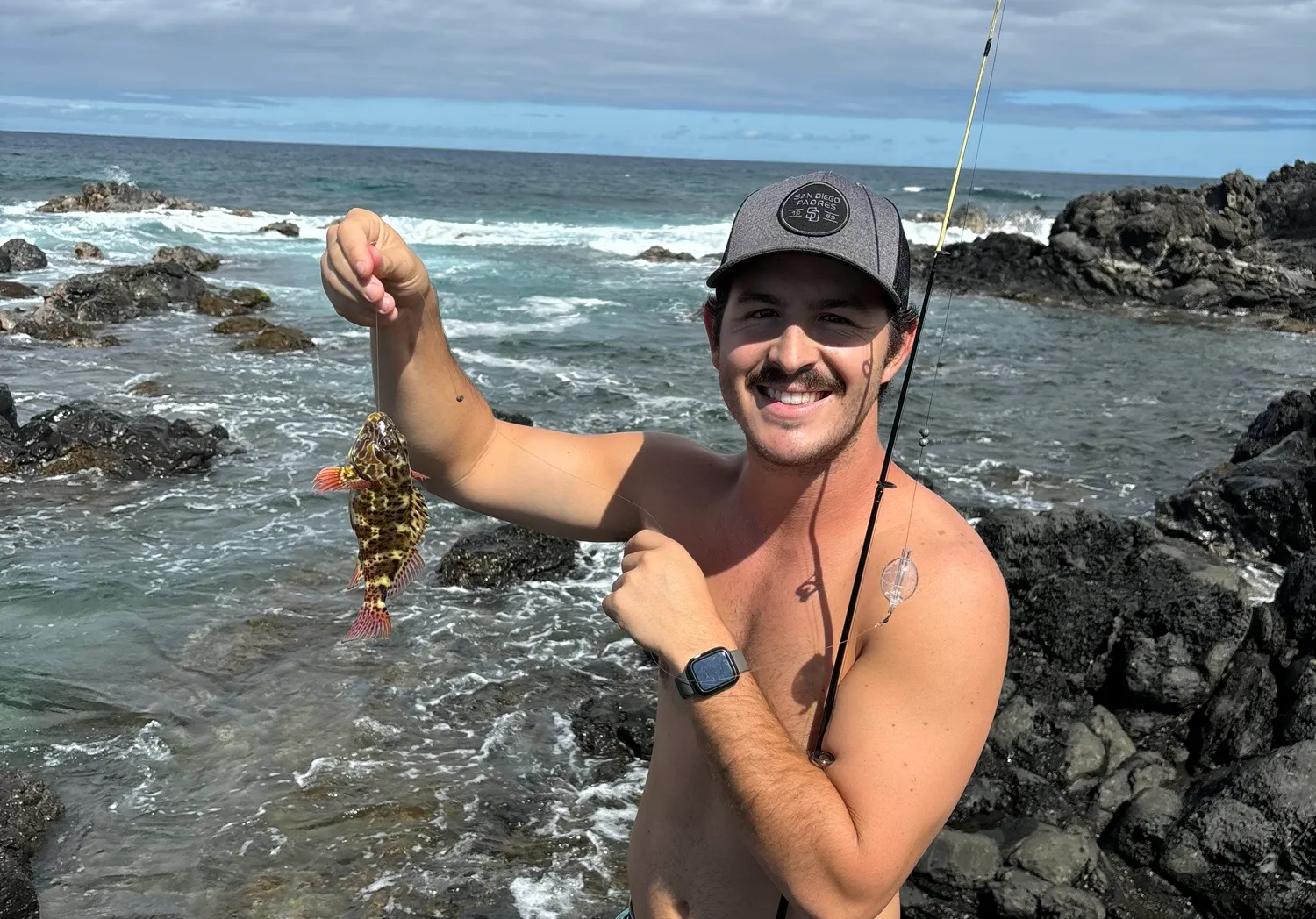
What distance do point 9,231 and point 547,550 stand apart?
3436cm

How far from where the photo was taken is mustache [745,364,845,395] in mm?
2486

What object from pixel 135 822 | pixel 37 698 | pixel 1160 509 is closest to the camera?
pixel 135 822

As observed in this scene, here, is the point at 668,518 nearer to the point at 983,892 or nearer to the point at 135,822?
the point at 983,892

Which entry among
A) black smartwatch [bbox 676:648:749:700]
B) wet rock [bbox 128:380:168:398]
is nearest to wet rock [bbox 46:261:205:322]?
wet rock [bbox 128:380:168:398]

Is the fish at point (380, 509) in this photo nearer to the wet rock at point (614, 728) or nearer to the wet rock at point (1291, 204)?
the wet rock at point (614, 728)

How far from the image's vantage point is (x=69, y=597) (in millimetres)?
9422

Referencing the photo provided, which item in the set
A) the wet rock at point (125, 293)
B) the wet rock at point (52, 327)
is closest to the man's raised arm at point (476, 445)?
the wet rock at point (52, 327)

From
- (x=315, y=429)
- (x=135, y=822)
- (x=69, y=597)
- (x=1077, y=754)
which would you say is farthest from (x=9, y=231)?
(x=1077, y=754)

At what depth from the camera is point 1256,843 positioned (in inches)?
237

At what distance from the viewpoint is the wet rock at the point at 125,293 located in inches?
872

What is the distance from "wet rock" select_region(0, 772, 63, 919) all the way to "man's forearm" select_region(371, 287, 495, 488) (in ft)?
12.5

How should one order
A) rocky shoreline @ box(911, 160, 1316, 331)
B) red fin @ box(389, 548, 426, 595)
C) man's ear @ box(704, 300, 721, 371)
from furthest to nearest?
rocky shoreline @ box(911, 160, 1316, 331)
red fin @ box(389, 548, 426, 595)
man's ear @ box(704, 300, 721, 371)

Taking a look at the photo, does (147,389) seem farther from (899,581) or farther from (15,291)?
(899,581)

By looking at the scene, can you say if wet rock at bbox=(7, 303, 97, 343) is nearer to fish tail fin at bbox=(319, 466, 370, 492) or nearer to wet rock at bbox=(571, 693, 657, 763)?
wet rock at bbox=(571, 693, 657, 763)
